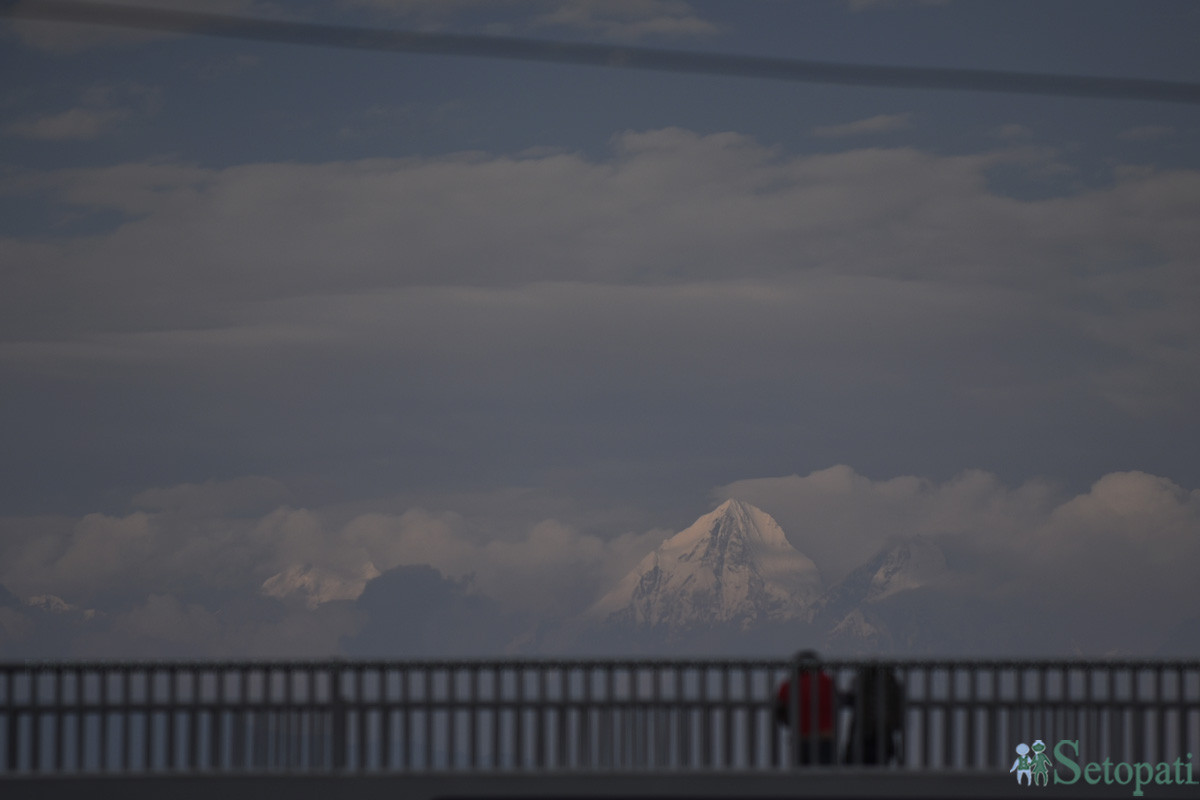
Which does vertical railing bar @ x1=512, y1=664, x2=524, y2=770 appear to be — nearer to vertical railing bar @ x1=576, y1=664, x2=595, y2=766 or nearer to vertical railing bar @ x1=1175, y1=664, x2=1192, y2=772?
vertical railing bar @ x1=576, y1=664, x2=595, y2=766

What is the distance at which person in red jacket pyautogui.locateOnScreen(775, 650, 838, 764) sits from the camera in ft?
44.2

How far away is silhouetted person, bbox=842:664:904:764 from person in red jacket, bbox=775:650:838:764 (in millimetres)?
244

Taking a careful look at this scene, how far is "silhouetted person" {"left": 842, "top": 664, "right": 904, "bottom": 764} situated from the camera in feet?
43.6

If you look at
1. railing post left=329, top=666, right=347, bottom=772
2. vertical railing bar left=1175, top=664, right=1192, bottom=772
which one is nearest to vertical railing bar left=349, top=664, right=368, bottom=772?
railing post left=329, top=666, right=347, bottom=772

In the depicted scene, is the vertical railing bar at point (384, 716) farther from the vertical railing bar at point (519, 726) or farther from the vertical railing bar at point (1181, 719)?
the vertical railing bar at point (1181, 719)

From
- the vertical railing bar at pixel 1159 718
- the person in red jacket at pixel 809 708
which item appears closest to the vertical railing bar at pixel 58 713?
the person in red jacket at pixel 809 708

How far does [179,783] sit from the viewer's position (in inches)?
514

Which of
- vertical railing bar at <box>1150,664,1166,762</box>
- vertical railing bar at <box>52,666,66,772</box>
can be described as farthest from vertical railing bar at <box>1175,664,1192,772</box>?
vertical railing bar at <box>52,666,66,772</box>

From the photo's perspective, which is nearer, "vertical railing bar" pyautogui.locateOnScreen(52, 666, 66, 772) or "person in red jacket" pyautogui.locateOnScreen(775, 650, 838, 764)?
"vertical railing bar" pyautogui.locateOnScreen(52, 666, 66, 772)

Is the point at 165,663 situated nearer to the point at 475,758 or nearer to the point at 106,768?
the point at 106,768

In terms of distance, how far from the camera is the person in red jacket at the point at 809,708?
13477mm

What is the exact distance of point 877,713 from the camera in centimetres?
1339

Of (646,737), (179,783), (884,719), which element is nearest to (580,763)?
(646,737)

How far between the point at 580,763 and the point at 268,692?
3202 millimetres
